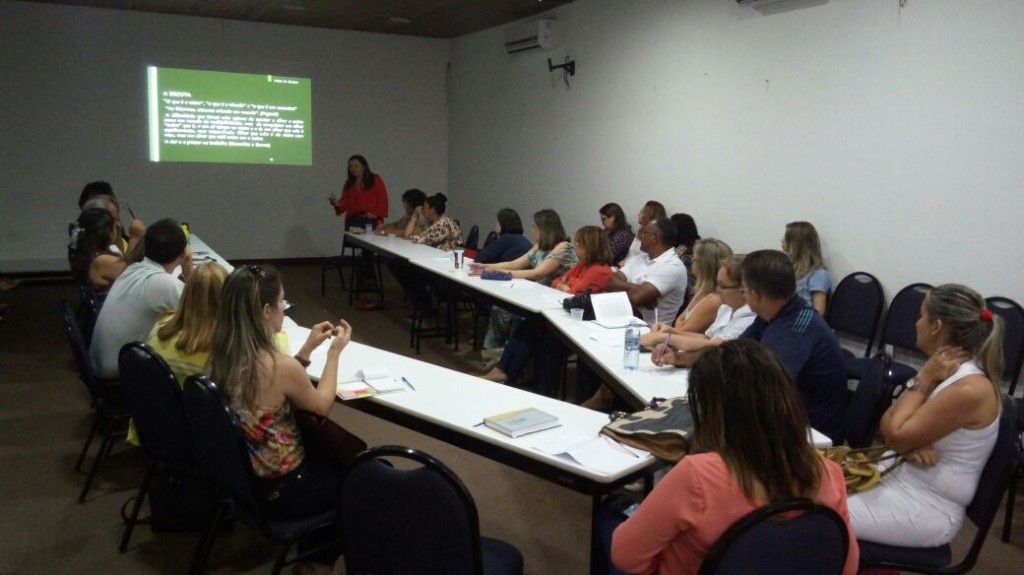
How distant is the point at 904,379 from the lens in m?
3.67

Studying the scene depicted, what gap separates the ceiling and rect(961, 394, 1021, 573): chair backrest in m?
6.28

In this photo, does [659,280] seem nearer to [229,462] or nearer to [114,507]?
[229,462]

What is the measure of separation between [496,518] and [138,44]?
7.90 m

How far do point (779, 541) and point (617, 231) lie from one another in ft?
16.2

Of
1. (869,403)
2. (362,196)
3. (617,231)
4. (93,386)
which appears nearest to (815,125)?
(617,231)

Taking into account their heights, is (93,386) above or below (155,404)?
below

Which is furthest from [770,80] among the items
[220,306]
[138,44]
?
[138,44]

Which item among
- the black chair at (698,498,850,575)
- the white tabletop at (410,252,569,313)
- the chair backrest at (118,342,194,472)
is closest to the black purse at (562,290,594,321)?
the white tabletop at (410,252,569,313)

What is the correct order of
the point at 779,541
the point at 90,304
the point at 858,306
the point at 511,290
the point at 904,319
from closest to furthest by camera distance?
the point at 779,541
the point at 90,304
the point at 904,319
the point at 858,306
the point at 511,290

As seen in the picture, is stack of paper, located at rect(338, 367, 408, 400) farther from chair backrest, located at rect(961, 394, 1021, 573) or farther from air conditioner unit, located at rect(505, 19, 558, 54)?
air conditioner unit, located at rect(505, 19, 558, 54)

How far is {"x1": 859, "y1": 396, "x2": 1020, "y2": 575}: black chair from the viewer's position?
1937 mm

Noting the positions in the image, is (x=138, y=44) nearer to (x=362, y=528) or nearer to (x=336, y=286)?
(x=336, y=286)

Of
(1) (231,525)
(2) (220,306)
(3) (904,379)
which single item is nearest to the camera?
(2) (220,306)

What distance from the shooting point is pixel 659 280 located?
434 centimetres
